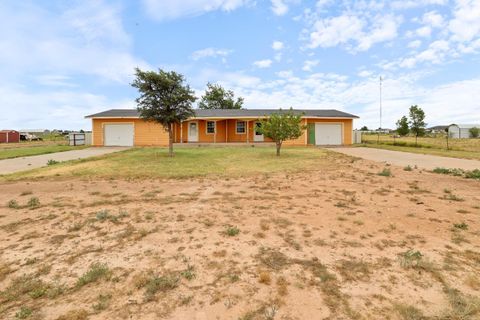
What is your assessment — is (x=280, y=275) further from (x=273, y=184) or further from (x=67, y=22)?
(x=67, y=22)

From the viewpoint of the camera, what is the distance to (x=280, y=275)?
2.91m

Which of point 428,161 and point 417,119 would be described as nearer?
point 428,161

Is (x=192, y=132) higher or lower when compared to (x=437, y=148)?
higher

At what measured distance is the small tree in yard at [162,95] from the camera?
13328 mm

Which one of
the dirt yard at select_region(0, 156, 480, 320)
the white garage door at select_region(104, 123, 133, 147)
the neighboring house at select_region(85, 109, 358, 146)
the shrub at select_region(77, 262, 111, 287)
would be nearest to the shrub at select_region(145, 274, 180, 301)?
the dirt yard at select_region(0, 156, 480, 320)

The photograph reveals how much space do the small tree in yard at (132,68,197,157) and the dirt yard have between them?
805cm

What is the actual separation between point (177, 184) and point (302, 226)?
4.29 metres

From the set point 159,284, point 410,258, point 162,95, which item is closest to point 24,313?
point 159,284

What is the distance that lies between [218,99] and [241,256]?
1704 inches

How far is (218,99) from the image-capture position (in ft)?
148

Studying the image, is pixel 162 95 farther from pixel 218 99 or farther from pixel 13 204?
pixel 218 99

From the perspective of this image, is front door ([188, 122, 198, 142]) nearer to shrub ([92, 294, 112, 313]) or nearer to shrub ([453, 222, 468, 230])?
shrub ([453, 222, 468, 230])

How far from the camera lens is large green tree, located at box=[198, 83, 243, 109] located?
4481 cm

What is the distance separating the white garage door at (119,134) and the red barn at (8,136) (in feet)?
81.1
